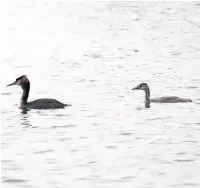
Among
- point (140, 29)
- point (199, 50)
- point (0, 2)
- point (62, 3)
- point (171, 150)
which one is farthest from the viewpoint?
point (0, 2)

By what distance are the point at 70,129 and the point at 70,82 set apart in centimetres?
1161

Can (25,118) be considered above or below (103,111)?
below

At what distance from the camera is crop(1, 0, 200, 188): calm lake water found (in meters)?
19.3

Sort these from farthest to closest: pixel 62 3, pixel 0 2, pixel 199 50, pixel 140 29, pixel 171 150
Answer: pixel 0 2, pixel 62 3, pixel 140 29, pixel 199 50, pixel 171 150

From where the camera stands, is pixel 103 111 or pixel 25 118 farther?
pixel 103 111

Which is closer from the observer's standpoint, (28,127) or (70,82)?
(28,127)

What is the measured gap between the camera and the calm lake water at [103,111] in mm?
19344

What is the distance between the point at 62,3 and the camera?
343ft

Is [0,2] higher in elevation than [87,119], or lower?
higher

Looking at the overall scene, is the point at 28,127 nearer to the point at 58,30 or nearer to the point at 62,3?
the point at 58,30

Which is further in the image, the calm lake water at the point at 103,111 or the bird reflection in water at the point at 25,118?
the bird reflection in water at the point at 25,118

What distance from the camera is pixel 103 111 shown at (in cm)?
2872

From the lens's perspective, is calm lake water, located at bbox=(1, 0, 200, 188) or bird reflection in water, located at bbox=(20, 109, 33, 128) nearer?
calm lake water, located at bbox=(1, 0, 200, 188)

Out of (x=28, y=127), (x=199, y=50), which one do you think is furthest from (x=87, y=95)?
(x=199, y=50)
